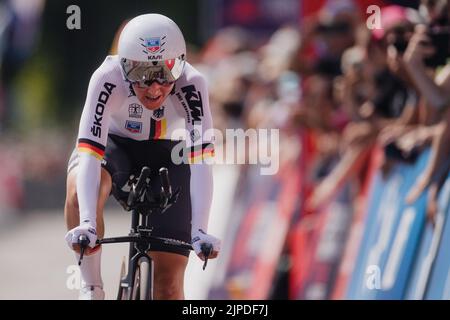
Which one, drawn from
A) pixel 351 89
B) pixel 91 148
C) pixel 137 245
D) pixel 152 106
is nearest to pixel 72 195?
pixel 91 148

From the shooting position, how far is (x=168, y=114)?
7.62 meters

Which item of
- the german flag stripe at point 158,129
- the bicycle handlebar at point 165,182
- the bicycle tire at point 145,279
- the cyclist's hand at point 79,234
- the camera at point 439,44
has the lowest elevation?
the bicycle tire at point 145,279

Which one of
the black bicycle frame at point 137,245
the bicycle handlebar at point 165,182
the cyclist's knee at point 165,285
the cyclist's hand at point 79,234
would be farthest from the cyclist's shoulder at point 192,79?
the cyclist's knee at point 165,285

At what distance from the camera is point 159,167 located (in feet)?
25.6

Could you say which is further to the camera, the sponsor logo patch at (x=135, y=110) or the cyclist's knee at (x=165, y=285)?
the cyclist's knee at (x=165, y=285)

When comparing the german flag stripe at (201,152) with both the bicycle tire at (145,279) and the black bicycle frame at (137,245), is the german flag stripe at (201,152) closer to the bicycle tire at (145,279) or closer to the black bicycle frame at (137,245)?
the black bicycle frame at (137,245)

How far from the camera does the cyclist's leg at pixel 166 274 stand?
7.74 m

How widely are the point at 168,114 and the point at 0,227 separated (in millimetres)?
22634

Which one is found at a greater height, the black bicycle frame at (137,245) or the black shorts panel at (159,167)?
the black shorts panel at (159,167)

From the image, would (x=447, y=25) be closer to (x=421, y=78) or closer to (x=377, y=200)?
(x=421, y=78)

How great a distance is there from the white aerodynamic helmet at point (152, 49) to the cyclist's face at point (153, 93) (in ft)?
0.13

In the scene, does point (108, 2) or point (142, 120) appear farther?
point (108, 2)

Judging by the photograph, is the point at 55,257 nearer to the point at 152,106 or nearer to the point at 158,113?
the point at 158,113
